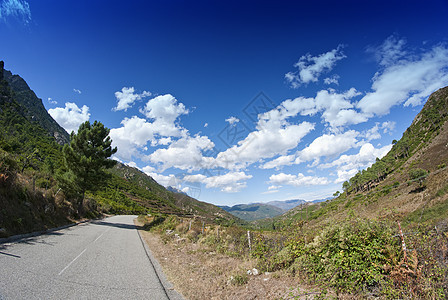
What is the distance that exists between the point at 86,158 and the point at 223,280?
81.4 ft

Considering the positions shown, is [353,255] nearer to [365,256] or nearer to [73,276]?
[365,256]

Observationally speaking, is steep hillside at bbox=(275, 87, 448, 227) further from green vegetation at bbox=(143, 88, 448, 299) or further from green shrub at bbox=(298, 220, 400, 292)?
green shrub at bbox=(298, 220, 400, 292)

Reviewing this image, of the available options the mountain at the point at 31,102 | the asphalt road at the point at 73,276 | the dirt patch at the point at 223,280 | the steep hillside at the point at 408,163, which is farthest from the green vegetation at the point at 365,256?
the mountain at the point at 31,102

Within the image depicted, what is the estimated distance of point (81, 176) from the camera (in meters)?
26.0

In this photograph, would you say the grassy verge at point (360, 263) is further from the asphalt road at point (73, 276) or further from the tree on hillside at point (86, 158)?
the tree on hillside at point (86, 158)

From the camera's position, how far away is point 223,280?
295 inches

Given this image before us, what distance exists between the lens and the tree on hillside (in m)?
25.0

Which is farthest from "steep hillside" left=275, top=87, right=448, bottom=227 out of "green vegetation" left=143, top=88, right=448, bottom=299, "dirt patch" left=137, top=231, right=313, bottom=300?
"dirt patch" left=137, top=231, right=313, bottom=300

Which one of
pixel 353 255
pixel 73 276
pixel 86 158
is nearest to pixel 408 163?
pixel 353 255

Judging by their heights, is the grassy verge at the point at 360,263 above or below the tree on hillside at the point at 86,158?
below

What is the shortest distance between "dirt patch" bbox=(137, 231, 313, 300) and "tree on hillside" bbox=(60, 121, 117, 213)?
20.8 metres

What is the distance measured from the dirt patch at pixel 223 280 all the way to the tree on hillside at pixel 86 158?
20849 millimetres

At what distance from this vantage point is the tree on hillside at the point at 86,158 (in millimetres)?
25016

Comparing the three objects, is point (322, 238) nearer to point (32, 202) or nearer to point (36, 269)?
point (36, 269)
